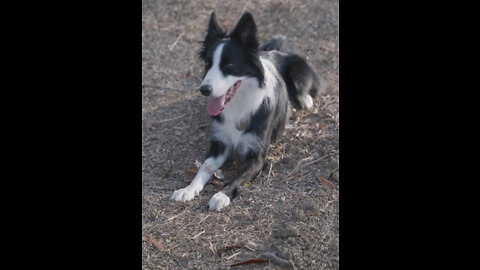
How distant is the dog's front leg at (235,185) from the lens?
430 centimetres

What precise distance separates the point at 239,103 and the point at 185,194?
1.03 m

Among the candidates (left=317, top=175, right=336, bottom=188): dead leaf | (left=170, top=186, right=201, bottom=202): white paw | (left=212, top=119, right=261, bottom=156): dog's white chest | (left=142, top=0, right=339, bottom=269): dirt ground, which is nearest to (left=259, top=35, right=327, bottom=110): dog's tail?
(left=142, top=0, right=339, bottom=269): dirt ground

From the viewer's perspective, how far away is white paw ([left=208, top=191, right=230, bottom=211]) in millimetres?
4281

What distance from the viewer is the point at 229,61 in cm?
454

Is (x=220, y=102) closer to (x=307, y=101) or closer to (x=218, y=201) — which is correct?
(x=218, y=201)

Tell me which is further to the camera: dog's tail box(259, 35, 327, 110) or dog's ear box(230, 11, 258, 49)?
dog's tail box(259, 35, 327, 110)

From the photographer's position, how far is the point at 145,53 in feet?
23.6

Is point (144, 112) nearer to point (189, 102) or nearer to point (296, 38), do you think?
point (189, 102)

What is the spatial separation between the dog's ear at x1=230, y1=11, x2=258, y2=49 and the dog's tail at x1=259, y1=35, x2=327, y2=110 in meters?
1.04

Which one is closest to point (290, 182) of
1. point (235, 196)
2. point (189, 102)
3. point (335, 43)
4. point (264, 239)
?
point (235, 196)

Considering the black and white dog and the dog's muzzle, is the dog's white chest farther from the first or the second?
the dog's muzzle

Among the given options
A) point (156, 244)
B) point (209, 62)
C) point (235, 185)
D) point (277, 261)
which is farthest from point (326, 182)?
point (156, 244)
